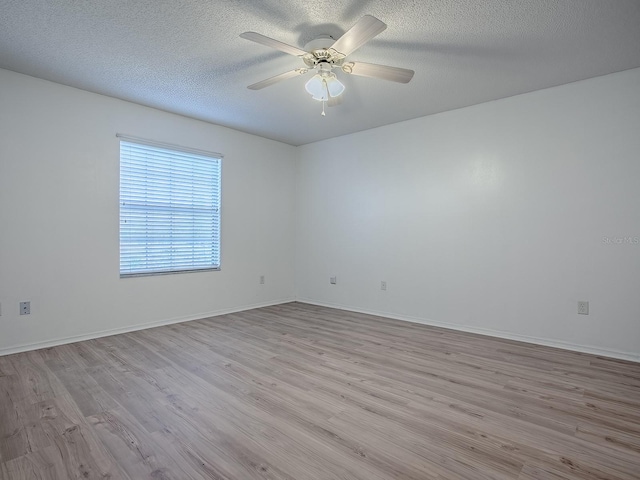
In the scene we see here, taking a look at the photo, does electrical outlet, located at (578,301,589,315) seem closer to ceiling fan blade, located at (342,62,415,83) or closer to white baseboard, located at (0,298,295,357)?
ceiling fan blade, located at (342,62,415,83)

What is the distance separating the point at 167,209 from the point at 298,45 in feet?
8.21

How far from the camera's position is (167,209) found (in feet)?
13.2

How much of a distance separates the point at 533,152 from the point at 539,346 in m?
1.91

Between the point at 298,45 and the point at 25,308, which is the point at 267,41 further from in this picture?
the point at 25,308

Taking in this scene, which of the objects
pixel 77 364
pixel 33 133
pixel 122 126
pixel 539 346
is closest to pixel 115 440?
pixel 77 364

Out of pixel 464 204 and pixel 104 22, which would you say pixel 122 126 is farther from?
pixel 464 204

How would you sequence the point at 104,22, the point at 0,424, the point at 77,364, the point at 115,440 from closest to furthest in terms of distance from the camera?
the point at 115,440
the point at 0,424
the point at 104,22
the point at 77,364

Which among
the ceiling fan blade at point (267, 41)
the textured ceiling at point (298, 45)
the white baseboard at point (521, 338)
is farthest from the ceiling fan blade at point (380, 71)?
the white baseboard at point (521, 338)

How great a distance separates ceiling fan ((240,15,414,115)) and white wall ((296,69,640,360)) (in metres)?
1.73

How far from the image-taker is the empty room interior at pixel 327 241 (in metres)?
1.78

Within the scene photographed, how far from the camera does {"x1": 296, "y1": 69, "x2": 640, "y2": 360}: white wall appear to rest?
9.74 ft

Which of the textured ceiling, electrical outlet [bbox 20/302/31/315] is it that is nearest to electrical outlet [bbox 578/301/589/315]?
the textured ceiling

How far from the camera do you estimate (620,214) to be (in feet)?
9.66

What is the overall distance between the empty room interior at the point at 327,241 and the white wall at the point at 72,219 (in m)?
0.02
